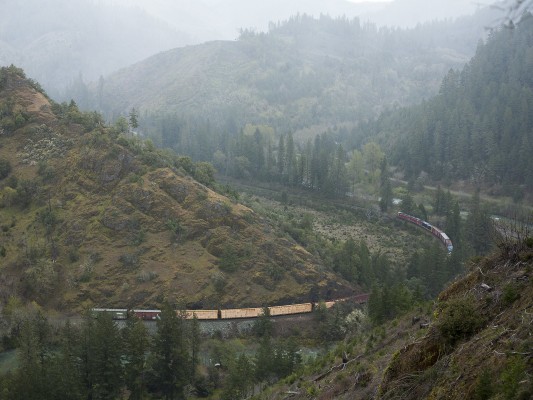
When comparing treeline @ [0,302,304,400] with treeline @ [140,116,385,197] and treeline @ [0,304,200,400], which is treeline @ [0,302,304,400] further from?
treeline @ [140,116,385,197]

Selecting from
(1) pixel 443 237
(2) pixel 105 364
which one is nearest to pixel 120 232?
(2) pixel 105 364

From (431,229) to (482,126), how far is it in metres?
34.6

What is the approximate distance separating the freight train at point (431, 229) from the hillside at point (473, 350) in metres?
46.4

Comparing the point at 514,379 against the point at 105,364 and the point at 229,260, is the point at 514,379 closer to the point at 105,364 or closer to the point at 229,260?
the point at 105,364

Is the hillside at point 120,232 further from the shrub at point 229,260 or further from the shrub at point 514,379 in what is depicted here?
the shrub at point 514,379

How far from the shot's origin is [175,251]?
44938 mm

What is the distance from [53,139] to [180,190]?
Result: 1518 centimetres

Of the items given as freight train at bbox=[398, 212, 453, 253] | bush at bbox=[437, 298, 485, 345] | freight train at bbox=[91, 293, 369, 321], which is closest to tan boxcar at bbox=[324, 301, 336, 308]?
freight train at bbox=[91, 293, 369, 321]

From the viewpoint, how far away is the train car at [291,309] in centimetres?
4119

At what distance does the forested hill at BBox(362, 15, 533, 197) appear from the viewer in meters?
83.9

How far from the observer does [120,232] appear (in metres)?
45.7

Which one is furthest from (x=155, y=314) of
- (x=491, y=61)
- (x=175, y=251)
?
(x=491, y=61)

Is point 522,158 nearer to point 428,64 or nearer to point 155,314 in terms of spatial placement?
point 155,314

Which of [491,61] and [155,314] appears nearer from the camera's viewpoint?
[155,314]
